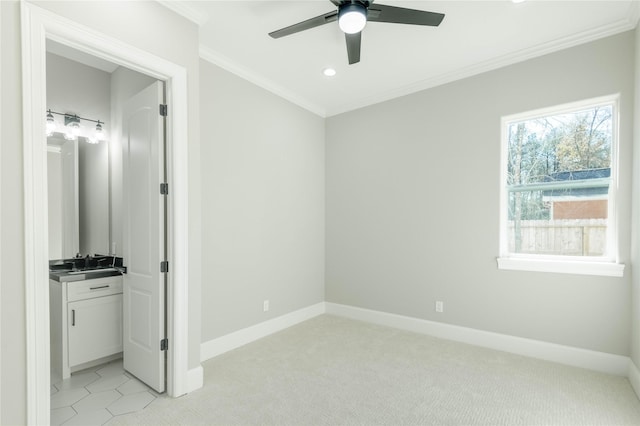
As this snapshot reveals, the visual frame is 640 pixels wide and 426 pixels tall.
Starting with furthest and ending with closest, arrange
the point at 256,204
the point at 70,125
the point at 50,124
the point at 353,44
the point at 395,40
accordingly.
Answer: the point at 256,204
the point at 70,125
the point at 50,124
the point at 395,40
the point at 353,44

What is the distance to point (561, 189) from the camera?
311 centimetres

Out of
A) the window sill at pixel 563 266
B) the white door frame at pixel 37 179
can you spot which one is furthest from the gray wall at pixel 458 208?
the white door frame at pixel 37 179

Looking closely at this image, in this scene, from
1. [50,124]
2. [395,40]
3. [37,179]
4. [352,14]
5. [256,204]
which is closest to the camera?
[37,179]

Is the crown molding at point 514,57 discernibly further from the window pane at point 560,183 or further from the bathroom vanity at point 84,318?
the bathroom vanity at point 84,318

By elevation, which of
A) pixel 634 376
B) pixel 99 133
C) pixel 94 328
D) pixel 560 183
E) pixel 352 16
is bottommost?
pixel 634 376

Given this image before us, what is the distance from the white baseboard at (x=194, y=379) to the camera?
2.49 meters

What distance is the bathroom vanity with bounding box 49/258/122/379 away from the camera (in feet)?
8.89

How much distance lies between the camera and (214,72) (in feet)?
10.5

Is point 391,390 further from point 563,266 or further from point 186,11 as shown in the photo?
point 186,11

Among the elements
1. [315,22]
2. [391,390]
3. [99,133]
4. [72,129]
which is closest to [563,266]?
[391,390]

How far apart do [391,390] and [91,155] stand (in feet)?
12.1

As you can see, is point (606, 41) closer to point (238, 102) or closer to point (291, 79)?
point (291, 79)

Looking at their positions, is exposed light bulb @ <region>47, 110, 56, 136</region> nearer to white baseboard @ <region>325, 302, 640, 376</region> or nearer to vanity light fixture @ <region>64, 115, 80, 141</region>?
vanity light fixture @ <region>64, 115, 80, 141</region>

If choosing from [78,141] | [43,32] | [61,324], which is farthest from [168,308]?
[78,141]
